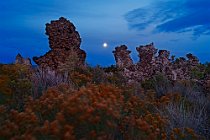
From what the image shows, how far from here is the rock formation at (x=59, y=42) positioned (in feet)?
49.5

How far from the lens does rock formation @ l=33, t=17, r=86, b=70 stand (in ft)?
49.5

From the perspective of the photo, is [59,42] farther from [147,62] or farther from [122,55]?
[122,55]

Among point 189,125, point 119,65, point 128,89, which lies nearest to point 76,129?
point 189,125

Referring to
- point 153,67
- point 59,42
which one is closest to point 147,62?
point 153,67

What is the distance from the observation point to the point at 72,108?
479 centimetres

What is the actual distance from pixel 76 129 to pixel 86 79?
5486 mm

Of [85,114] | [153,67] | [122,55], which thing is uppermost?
[122,55]

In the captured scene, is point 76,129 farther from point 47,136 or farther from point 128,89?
point 128,89

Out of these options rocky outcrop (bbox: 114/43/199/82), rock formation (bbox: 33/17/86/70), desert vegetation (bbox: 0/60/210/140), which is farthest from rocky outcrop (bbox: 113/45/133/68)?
desert vegetation (bbox: 0/60/210/140)

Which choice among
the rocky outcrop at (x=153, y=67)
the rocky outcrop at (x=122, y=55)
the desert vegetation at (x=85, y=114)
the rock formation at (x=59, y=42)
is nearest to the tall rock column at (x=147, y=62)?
the rocky outcrop at (x=153, y=67)

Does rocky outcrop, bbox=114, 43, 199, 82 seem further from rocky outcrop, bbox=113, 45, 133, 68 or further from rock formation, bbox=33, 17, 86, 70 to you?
rocky outcrop, bbox=113, 45, 133, 68

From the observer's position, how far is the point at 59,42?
15.3 meters

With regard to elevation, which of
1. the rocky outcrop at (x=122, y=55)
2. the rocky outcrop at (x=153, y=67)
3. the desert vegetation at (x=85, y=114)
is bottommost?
the desert vegetation at (x=85, y=114)

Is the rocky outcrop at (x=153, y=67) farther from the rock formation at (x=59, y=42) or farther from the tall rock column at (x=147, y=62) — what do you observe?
the rock formation at (x=59, y=42)
